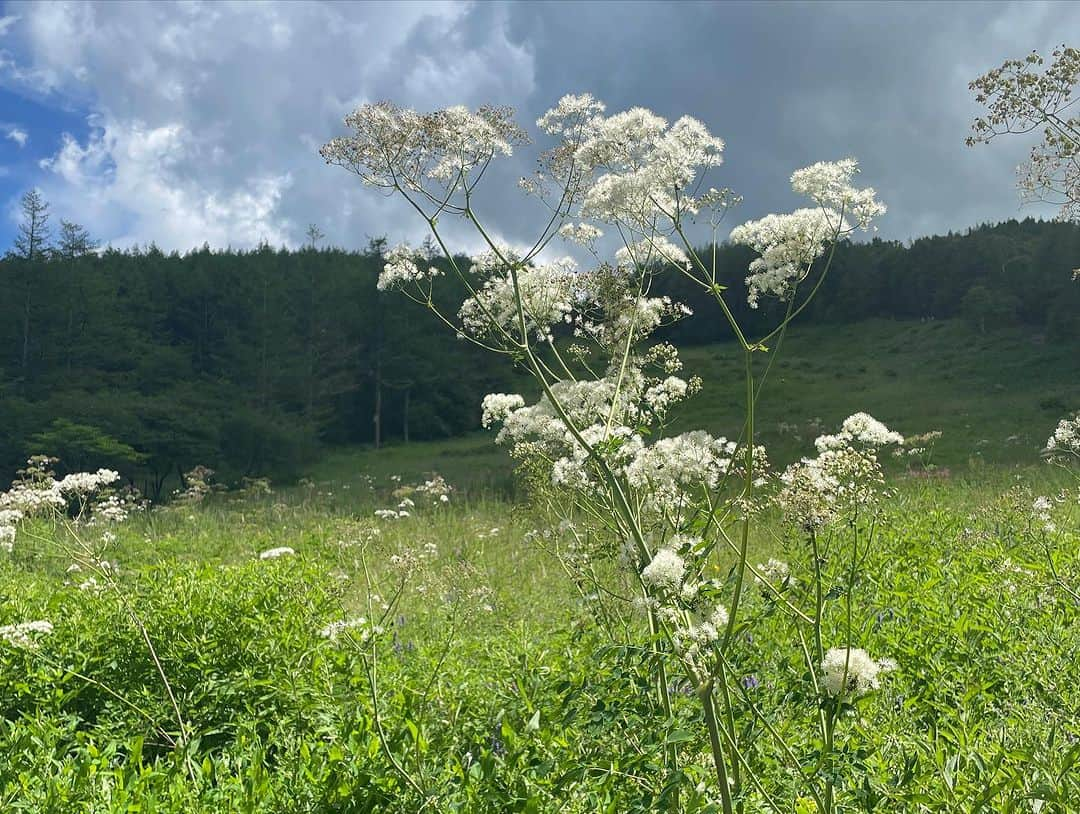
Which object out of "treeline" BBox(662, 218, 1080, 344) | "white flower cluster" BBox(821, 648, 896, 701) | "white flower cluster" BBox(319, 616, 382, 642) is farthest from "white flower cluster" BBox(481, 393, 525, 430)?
"treeline" BBox(662, 218, 1080, 344)

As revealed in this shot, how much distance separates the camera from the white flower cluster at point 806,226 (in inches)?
126

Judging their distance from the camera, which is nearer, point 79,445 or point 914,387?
point 79,445

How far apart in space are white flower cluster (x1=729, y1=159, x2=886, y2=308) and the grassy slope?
19848 mm

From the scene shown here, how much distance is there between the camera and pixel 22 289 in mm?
47031

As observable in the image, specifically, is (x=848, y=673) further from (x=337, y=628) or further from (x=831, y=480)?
(x=337, y=628)

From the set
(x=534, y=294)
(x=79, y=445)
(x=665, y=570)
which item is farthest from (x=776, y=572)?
(x=79, y=445)

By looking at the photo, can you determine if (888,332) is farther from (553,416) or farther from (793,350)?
(553,416)

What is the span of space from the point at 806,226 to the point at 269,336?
5387 centimetres

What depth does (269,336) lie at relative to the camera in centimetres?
5316

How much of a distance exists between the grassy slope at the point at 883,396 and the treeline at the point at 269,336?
9.98 ft

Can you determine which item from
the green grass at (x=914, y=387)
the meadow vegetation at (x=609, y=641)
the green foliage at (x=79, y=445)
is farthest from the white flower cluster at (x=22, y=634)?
the green foliage at (x=79, y=445)

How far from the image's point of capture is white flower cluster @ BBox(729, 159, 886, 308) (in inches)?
126

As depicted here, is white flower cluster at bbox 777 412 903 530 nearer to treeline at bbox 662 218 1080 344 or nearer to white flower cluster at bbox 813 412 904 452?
white flower cluster at bbox 813 412 904 452

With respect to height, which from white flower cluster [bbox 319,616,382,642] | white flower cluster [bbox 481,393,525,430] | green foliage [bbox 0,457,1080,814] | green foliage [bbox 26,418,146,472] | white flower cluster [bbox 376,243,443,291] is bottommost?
green foliage [bbox 26,418,146,472]
